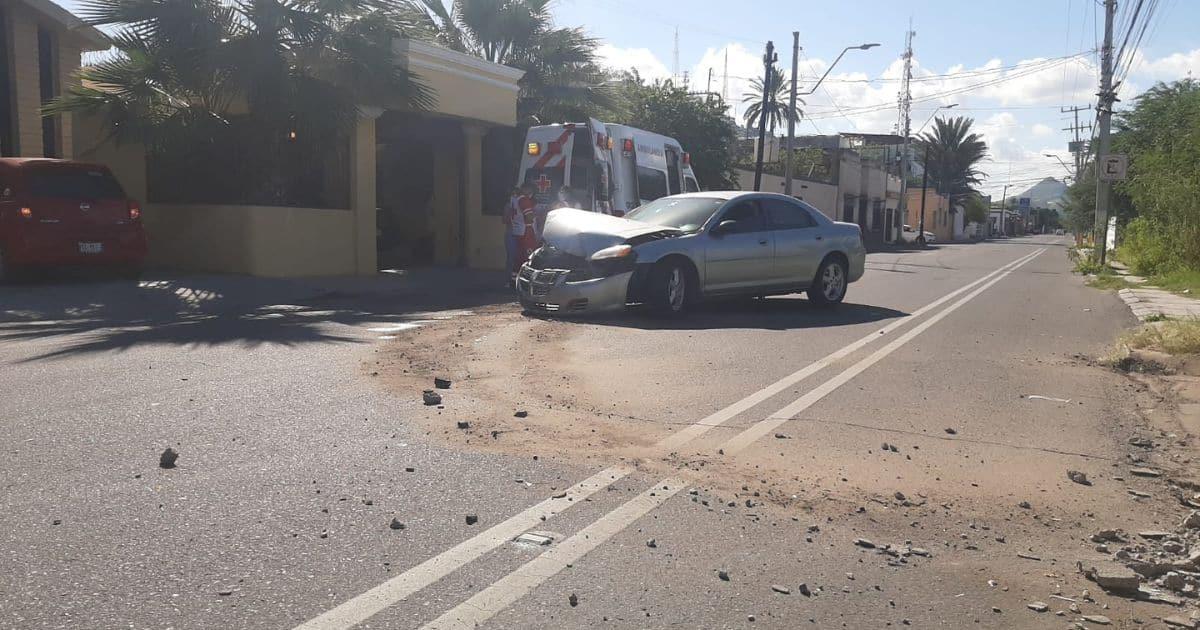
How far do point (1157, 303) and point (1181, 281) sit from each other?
511cm

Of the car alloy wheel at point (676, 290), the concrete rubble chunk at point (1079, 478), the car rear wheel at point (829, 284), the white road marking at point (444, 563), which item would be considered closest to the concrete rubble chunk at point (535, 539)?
the white road marking at point (444, 563)

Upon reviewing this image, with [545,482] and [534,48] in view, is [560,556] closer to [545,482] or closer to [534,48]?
[545,482]

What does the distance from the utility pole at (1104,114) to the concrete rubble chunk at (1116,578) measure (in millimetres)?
25209

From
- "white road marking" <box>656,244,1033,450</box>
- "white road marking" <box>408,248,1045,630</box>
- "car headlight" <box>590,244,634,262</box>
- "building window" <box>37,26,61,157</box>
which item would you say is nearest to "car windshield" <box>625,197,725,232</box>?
"car headlight" <box>590,244,634,262</box>

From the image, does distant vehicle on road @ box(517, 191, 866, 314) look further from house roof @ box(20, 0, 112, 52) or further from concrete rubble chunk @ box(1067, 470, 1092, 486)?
house roof @ box(20, 0, 112, 52)

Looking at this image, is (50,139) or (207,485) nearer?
(207,485)

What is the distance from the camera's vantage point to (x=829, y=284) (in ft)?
46.7

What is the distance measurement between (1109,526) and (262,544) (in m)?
3.84

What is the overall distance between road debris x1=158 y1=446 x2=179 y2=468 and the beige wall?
14.9 m

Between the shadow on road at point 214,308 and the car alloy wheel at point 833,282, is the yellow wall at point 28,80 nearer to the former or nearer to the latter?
the shadow on road at point 214,308

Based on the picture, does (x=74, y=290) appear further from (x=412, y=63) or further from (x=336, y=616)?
(x=336, y=616)

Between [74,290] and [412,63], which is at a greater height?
[412,63]

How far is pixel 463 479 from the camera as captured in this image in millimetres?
5234

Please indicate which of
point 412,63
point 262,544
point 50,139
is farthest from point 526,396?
point 50,139
